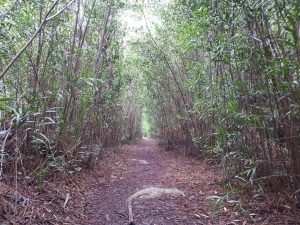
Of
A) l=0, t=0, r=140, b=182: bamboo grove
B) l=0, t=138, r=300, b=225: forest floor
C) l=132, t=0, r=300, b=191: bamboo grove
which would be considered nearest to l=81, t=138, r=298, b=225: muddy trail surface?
l=0, t=138, r=300, b=225: forest floor

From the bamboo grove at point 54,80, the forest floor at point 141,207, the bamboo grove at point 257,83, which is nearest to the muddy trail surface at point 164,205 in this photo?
the forest floor at point 141,207

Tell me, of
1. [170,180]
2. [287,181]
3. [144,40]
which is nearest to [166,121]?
[144,40]

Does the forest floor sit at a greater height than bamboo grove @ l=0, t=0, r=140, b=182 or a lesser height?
lesser

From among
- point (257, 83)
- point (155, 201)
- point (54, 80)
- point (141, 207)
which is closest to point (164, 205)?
point (155, 201)

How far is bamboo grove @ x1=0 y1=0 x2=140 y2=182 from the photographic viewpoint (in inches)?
115

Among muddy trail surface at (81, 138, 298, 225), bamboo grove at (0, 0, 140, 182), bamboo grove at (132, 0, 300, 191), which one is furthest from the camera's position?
bamboo grove at (0, 0, 140, 182)

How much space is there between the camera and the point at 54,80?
142 inches

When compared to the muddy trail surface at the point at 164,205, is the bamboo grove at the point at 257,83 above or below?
above

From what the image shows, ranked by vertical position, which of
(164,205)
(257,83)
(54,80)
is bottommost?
(164,205)

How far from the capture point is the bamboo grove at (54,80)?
2.91 m

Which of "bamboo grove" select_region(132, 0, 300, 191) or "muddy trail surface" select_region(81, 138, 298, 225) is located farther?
"muddy trail surface" select_region(81, 138, 298, 225)

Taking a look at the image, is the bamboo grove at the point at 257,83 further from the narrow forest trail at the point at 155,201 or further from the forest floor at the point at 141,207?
the narrow forest trail at the point at 155,201

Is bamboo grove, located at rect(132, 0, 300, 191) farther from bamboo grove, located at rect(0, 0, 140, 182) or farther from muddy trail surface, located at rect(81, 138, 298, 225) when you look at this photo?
bamboo grove, located at rect(0, 0, 140, 182)

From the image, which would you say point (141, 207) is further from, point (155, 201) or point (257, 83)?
point (257, 83)
